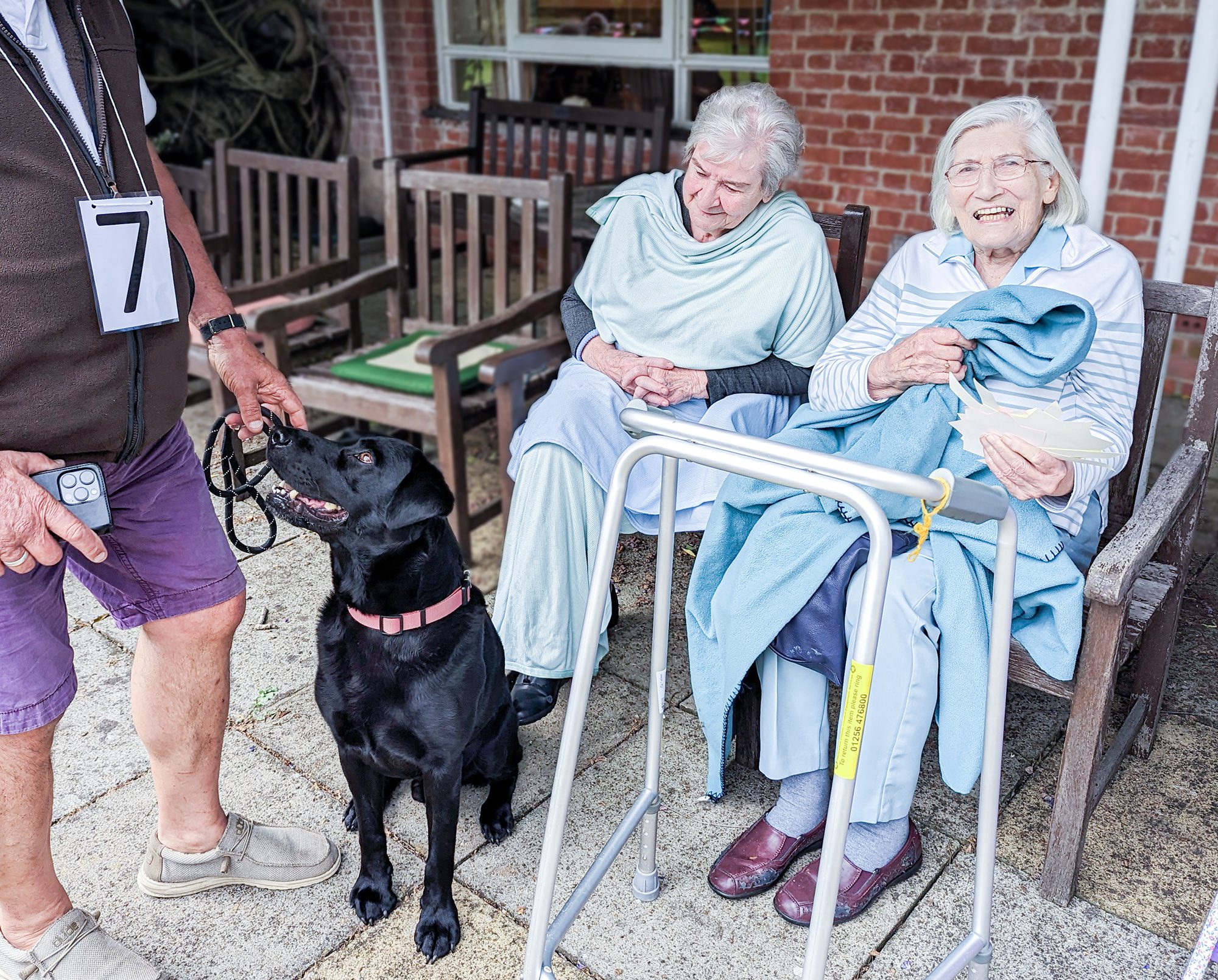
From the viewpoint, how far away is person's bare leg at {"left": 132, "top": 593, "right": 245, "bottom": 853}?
1.85 metres

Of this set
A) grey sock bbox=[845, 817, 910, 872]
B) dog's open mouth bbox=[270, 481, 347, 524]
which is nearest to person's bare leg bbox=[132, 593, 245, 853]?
dog's open mouth bbox=[270, 481, 347, 524]

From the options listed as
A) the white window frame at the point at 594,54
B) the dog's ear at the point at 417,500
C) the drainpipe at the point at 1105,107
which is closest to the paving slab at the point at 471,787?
the dog's ear at the point at 417,500

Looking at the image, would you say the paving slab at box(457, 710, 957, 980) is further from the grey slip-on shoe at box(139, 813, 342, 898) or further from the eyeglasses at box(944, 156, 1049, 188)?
the eyeglasses at box(944, 156, 1049, 188)

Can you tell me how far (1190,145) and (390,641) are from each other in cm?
241

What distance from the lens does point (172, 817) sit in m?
1.97

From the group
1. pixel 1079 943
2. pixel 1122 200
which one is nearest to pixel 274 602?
pixel 1079 943

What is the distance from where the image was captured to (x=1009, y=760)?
240 centimetres

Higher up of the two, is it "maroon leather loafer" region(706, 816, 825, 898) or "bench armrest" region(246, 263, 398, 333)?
"bench armrest" region(246, 263, 398, 333)

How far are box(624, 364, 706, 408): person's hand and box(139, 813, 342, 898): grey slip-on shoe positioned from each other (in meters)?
1.23

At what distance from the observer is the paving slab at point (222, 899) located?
192 centimetres

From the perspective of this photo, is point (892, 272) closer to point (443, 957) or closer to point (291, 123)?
point (443, 957)

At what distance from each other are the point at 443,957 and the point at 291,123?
6.46m

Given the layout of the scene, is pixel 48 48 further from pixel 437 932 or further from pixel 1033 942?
pixel 1033 942

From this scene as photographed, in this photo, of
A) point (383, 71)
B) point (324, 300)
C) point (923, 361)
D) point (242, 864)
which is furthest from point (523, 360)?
point (383, 71)
